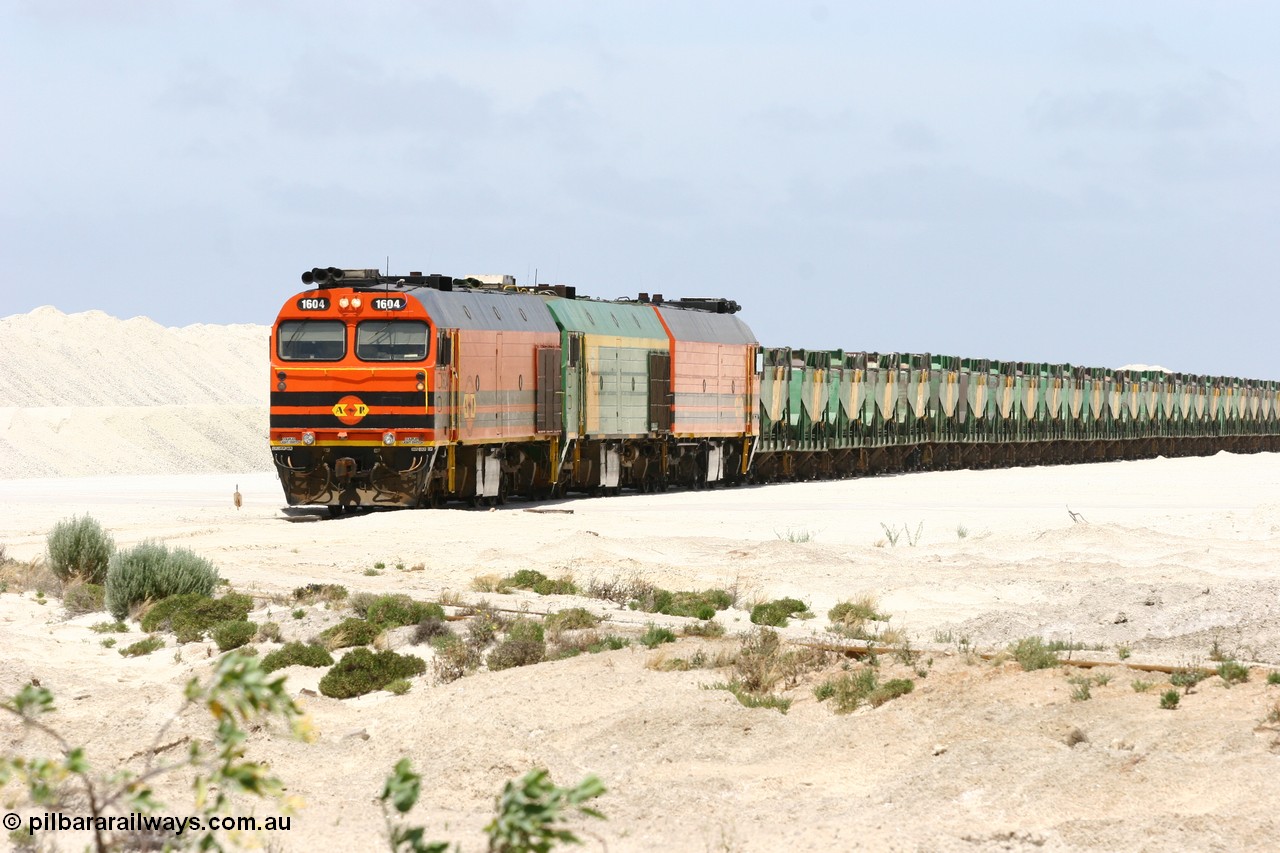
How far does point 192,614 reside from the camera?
18.2m

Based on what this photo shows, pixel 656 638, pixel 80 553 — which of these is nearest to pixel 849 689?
pixel 656 638

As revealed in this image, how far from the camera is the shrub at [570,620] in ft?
57.5

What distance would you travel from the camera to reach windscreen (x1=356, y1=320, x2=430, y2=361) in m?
29.7

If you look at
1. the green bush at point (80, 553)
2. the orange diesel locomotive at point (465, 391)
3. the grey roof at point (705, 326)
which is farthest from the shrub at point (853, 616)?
the grey roof at point (705, 326)

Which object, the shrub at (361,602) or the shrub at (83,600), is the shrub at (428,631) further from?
the shrub at (83,600)

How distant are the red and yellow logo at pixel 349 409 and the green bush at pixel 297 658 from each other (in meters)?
13.5

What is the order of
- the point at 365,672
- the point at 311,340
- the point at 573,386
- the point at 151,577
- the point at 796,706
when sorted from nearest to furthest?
the point at 796,706 < the point at 365,672 < the point at 151,577 < the point at 311,340 < the point at 573,386

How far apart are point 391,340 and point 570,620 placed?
12.8 m

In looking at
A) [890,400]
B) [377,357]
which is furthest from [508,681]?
[890,400]

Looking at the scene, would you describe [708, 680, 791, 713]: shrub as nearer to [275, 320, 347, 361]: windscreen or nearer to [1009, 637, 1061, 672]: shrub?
[1009, 637, 1061, 672]: shrub

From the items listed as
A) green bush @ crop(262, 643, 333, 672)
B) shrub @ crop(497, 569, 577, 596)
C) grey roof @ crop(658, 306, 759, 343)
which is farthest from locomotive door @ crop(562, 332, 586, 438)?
green bush @ crop(262, 643, 333, 672)

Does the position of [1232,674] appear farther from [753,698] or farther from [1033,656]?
[753,698]

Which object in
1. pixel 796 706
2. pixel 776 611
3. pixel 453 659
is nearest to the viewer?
pixel 796 706

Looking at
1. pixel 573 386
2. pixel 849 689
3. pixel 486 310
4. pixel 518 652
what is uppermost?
pixel 486 310
